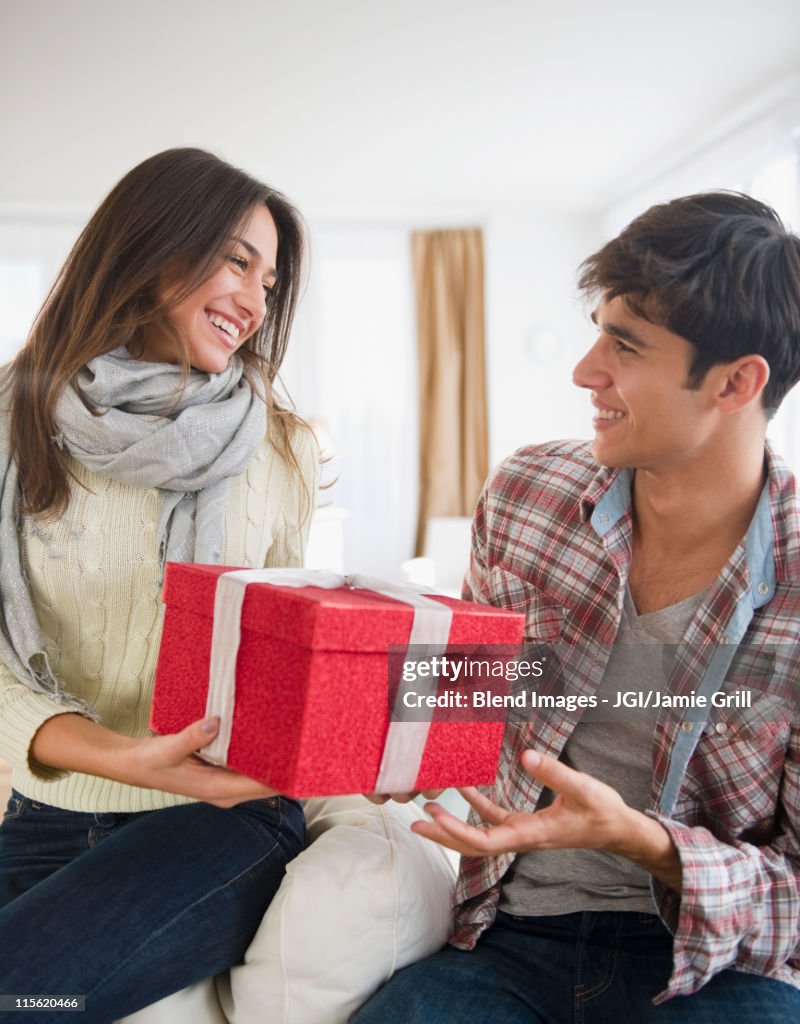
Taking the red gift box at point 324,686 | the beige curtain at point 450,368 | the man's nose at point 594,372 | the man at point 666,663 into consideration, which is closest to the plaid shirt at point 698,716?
the man at point 666,663

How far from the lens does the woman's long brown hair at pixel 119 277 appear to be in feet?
4.19

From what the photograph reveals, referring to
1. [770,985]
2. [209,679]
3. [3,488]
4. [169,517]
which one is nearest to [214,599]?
[209,679]

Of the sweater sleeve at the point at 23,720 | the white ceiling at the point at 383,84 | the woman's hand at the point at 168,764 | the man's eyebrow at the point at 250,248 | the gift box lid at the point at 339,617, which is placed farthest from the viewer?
the white ceiling at the point at 383,84

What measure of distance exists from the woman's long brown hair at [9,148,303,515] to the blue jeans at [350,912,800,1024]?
78 cm

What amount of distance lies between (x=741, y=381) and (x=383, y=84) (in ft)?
9.73

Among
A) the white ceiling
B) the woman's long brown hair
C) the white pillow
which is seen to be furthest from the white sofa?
the white ceiling

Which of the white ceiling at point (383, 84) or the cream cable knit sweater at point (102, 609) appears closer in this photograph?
the cream cable knit sweater at point (102, 609)

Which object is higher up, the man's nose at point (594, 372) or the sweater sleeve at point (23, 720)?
the man's nose at point (594, 372)

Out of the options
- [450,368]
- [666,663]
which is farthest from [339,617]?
[450,368]

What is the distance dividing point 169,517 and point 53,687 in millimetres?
275

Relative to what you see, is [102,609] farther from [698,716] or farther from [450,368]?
[450,368]

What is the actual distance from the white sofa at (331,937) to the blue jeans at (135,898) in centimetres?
5

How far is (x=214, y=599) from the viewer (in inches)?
37.3

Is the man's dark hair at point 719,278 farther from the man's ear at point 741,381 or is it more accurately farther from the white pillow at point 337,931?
A: the white pillow at point 337,931
